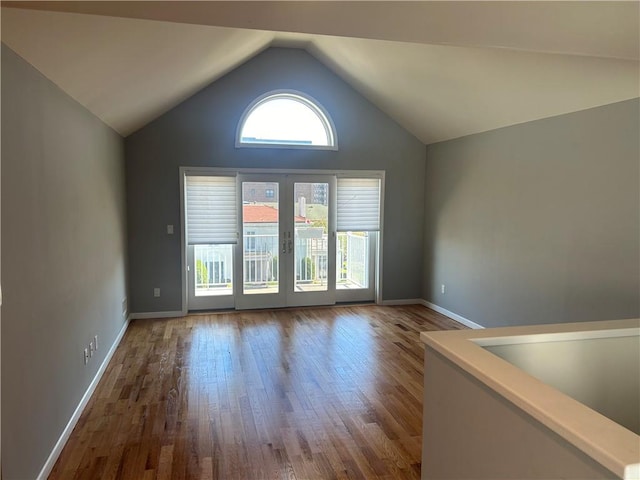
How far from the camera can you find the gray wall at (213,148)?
5.35m

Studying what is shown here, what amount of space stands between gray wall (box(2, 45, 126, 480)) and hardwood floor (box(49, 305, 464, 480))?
1.07 ft

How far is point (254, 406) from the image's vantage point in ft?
10.5

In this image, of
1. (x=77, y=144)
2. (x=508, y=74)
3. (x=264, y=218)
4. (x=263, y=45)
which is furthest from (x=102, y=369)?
(x=508, y=74)

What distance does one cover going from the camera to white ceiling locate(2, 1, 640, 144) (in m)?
1.80

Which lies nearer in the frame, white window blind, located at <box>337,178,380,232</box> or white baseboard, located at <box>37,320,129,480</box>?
white baseboard, located at <box>37,320,129,480</box>

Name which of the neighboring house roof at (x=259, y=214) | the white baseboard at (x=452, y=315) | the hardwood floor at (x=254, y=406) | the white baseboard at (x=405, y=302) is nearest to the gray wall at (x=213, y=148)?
the neighboring house roof at (x=259, y=214)

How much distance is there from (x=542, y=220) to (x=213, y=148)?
3.95m

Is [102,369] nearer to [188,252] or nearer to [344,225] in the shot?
[188,252]

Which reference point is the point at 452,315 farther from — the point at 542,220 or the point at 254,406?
the point at 254,406

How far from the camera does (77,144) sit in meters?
3.09

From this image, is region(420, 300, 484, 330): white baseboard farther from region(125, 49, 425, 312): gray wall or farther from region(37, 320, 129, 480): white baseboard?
region(37, 320, 129, 480): white baseboard

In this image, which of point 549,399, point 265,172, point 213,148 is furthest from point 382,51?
point 549,399

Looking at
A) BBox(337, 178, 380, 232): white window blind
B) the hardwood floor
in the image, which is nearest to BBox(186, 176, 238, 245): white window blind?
the hardwood floor

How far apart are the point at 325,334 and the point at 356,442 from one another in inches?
87.6
